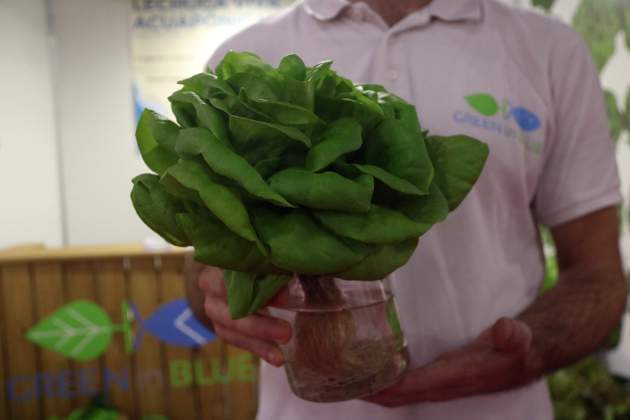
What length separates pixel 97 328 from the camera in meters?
2.79

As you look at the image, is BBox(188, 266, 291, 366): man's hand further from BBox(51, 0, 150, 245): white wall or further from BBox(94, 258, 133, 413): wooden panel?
BBox(51, 0, 150, 245): white wall

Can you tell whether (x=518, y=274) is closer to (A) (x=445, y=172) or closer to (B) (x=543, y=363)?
(B) (x=543, y=363)

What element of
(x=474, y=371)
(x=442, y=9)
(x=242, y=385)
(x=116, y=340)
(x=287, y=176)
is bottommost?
(x=242, y=385)

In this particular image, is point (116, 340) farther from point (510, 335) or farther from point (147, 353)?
point (510, 335)

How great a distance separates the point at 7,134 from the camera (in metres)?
3.36

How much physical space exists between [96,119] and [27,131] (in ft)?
1.77

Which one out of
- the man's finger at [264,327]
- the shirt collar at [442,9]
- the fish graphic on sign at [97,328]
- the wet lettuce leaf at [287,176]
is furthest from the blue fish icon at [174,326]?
the wet lettuce leaf at [287,176]

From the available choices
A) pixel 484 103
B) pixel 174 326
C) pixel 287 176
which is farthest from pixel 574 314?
→ pixel 174 326

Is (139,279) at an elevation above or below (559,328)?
below

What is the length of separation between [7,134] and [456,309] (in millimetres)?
3151

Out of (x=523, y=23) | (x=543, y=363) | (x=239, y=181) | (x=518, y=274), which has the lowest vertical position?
(x=543, y=363)

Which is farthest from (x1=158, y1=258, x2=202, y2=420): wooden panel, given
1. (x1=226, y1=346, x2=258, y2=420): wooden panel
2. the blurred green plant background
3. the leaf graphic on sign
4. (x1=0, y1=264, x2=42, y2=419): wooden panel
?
the blurred green plant background

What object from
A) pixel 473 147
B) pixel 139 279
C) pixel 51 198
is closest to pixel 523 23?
pixel 473 147

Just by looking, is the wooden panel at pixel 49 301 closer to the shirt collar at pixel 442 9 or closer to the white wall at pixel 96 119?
the white wall at pixel 96 119
